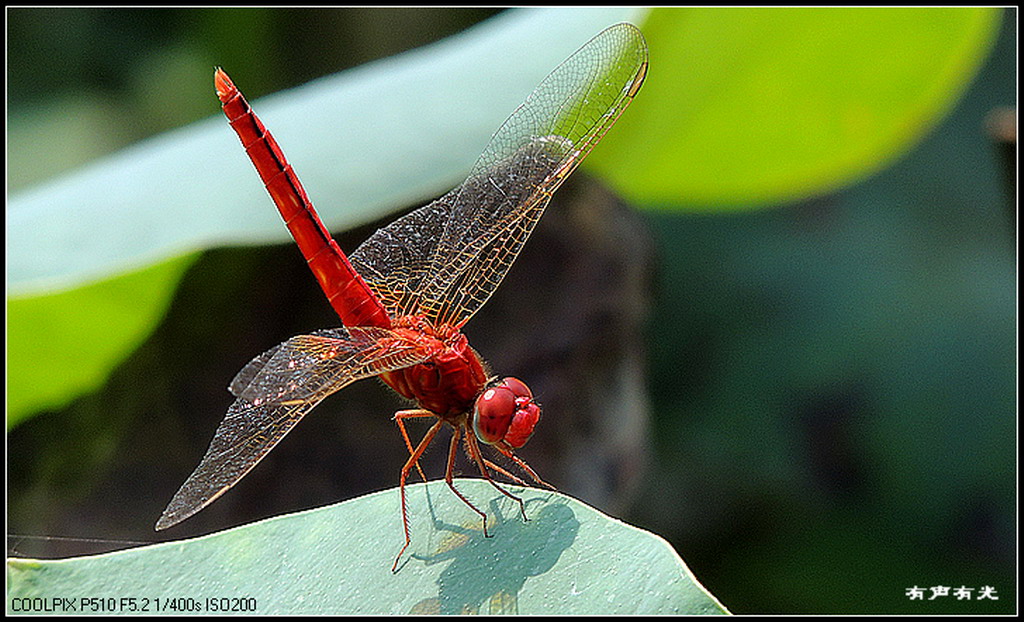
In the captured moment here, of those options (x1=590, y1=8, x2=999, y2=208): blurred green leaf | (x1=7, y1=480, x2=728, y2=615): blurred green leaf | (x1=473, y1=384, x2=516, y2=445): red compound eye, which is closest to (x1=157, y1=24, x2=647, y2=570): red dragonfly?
(x1=473, y1=384, x2=516, y2=445): red compound eye

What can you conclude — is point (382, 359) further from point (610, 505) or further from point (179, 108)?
point (179, 108)

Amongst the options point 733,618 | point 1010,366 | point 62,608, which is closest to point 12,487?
point 62,608

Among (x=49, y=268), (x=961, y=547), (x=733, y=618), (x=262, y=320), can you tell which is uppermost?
(x=49, y=268)

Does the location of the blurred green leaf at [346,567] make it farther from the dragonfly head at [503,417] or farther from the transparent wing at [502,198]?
the transparent wing at [502,198]

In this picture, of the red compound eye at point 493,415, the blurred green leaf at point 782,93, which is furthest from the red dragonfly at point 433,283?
the blurred green leaf at point 782,93

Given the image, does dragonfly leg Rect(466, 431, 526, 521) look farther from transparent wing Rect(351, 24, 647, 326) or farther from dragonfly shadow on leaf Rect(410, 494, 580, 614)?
transparent wing Rect(351, 24, 647, 326)

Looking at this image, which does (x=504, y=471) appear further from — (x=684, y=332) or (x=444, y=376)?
(x=684, y=332)

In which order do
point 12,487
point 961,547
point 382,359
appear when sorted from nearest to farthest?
1. point 382,359
2. point 12,487
3. point 961,547
